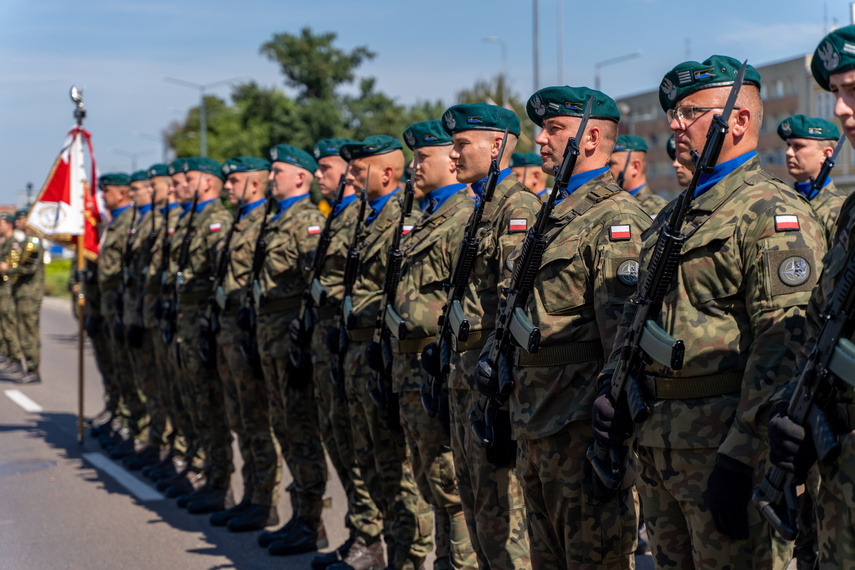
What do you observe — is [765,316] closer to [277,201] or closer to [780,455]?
[780,455]

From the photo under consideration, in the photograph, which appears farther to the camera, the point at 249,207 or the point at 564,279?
the point at 249,207

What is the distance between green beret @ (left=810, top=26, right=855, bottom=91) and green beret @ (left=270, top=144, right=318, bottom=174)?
14.6 ft

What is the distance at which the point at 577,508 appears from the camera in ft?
11.0

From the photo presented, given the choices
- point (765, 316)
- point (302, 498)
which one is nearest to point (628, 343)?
point (765, 316)

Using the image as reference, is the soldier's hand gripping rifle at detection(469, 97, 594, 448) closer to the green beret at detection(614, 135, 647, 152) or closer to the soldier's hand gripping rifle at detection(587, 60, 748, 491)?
the soldier's hand gripping rifle at detection(587, 60, 748, 491)

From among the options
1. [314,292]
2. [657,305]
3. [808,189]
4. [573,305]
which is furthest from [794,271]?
[314,292]

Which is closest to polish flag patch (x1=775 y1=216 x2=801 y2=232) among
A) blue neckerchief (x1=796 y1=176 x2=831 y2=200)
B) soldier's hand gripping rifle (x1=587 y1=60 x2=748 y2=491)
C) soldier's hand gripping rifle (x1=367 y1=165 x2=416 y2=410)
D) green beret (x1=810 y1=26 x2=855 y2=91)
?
soldier's hand gripping rifle (x1=587 y1=60 x2=748 y2=491)

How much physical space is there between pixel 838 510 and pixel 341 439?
3651 mm

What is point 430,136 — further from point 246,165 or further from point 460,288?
point 246,165

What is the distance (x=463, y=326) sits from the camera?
393 centimetres

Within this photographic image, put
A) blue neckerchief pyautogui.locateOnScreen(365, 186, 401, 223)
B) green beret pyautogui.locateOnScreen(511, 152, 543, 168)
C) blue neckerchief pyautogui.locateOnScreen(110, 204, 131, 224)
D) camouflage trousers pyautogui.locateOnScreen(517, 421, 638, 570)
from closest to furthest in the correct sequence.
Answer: camouflage trousers pyautogui.locateOnScreen(517, 421, 638, 570) < blue neckerchief pyautogui.locateOnScreen(365, 186, 401, 223) < green beret pyautogui.locateOnScreen(511, 152, 543, 168) < blue neckerchief pyautogui.locateOnScreen(110, 204, 131, 224)

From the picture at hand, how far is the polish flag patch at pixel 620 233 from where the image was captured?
10.9 ft

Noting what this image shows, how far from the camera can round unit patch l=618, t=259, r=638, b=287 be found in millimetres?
3240

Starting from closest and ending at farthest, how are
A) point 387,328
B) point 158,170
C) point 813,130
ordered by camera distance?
point 387,328 < point 813,130 < point 158,170
